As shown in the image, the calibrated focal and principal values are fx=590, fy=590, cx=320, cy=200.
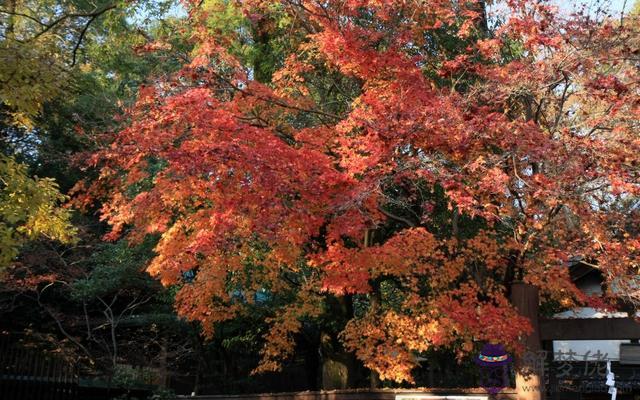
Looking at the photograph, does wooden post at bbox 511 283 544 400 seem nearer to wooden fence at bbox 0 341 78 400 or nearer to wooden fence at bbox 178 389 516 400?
wooden fence at bbox 178 389 516 400

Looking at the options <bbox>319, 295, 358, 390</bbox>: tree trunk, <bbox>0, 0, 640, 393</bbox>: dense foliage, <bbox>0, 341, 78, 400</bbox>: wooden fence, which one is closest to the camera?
<bbox>0, 0, 640, 393</bbox>: dense foliage

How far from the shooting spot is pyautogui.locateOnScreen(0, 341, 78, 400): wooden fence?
11.8m

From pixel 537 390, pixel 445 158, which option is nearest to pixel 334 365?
pixel 537 390

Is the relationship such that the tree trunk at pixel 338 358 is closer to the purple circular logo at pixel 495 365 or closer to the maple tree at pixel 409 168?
the maple tree at pixel 409 168

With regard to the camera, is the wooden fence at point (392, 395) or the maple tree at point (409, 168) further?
the wooden fence at point (392, 395)

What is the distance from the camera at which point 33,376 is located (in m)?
12.4

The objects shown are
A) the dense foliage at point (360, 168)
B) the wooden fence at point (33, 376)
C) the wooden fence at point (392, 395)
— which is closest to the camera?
the dense foliage at point (360, 168)

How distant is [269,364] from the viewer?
13531 mm

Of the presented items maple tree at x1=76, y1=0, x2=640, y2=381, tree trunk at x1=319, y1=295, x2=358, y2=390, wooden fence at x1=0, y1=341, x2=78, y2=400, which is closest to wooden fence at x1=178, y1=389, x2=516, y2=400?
maple tree at x1=76, y1=0, x2=640, y2=381

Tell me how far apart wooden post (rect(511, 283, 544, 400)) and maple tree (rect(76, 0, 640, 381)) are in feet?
1.04

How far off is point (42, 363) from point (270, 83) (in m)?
8.51

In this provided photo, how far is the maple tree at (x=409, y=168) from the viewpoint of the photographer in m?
9.96

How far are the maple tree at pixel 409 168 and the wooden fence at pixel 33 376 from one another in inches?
130

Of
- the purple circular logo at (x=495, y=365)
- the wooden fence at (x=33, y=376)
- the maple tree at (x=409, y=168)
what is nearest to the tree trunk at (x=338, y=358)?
the maple tree at (x=409, y=168)
